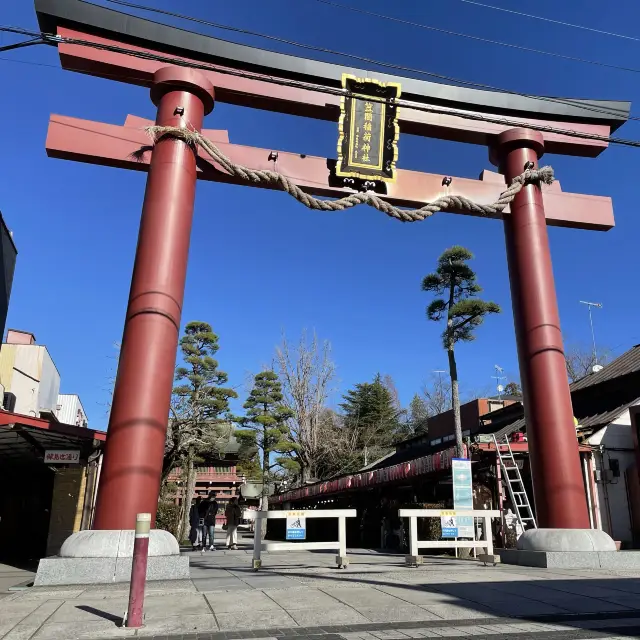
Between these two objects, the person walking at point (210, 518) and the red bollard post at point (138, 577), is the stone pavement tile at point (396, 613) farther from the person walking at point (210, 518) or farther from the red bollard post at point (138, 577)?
the person walking at point (210, 518)

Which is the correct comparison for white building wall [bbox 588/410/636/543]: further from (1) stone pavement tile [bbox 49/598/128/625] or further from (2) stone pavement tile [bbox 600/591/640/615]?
(1) stone pavement tile [bbox 49/598/128/625]

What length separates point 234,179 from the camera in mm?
10750

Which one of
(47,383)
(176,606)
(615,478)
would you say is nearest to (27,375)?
(47,383)

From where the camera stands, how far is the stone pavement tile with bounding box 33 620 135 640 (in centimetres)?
444

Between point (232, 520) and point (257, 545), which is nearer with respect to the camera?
point (257, 545)

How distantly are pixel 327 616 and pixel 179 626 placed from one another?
4.25ft

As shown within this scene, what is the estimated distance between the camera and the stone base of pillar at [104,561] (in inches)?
286

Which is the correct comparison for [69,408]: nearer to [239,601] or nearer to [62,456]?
[62,456]

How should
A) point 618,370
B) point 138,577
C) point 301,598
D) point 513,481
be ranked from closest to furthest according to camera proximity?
point 138,577 → point 301,598 → point 513,481 → point 618,370

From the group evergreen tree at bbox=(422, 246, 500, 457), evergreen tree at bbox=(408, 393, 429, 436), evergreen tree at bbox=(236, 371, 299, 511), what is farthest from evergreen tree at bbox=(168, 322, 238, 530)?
evergreen tree at bbox=(408, 393, 429, 436)

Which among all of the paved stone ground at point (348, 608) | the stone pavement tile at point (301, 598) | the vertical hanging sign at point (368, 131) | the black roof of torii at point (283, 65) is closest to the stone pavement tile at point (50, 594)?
the paved stone ground at point (348, 608)

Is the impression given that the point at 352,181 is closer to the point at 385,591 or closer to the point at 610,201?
the point at 610,201

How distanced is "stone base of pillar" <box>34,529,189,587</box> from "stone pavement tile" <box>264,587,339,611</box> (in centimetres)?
182

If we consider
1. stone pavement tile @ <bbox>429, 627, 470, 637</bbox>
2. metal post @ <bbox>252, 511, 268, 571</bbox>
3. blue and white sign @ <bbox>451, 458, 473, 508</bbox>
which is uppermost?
blue and white sign @ <bbox>451, 458, 473, 508</bbox>
